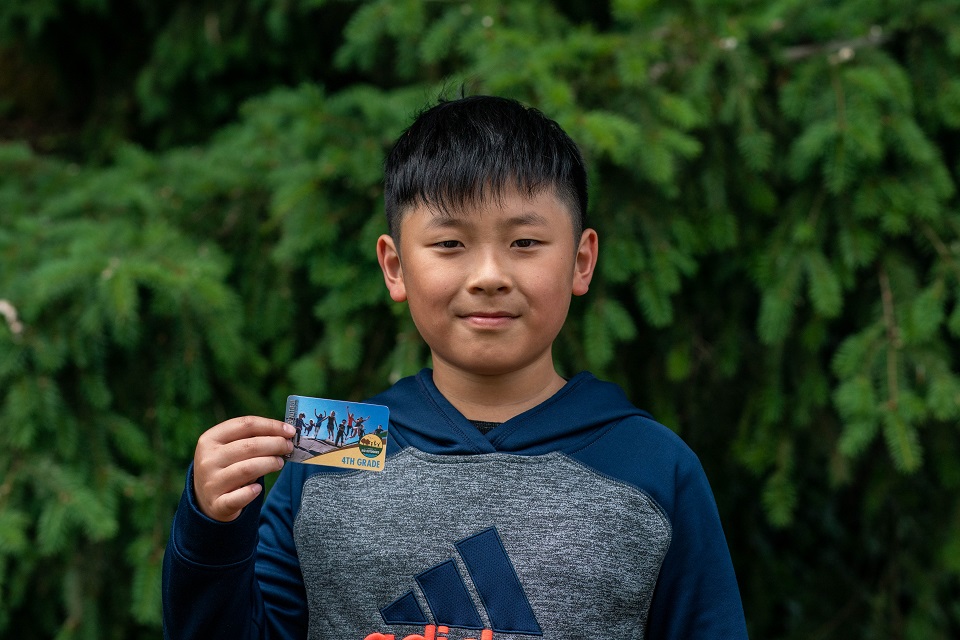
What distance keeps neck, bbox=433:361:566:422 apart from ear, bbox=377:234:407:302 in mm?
184

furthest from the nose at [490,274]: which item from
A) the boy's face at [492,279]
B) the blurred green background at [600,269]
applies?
the blurred green background at [600,269]

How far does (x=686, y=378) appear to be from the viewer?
316cm

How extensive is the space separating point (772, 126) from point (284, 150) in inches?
61.6

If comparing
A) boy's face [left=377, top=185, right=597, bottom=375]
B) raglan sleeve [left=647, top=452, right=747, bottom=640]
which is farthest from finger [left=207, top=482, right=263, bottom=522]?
raglan sleeve [left=647, top=452, right=747, bottom=640]

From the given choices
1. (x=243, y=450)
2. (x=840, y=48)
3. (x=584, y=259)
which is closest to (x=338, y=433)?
(x=243, y=450)

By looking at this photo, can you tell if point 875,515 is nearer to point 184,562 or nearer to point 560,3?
point 560,3

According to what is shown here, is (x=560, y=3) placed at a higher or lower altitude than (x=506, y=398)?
higher

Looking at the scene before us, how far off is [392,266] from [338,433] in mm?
400

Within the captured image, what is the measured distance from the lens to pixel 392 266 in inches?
72.7

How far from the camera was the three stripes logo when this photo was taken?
60.8 inches

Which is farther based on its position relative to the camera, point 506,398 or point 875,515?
point 875,515

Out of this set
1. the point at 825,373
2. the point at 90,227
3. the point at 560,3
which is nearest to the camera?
the point at 90,227

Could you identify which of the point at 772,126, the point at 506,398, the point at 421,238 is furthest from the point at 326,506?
the point at 772,126

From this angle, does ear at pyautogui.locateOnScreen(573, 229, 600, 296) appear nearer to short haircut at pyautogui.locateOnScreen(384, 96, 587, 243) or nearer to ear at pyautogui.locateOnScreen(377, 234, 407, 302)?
short haircut at pyautogui.locateOnScreen(384, 96, 587, 243)
